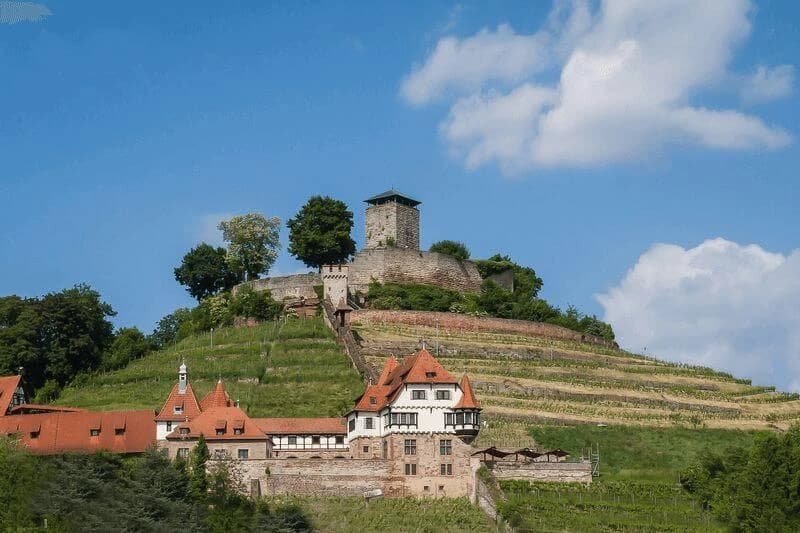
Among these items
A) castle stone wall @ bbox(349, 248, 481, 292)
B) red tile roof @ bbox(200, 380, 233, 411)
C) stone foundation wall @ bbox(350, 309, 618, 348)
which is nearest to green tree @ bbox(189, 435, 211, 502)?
red tile roof @ bbox(200, 380, 233, 411)

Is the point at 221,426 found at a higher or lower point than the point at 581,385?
lower

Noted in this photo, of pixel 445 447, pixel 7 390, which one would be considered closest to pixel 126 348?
pixel 7 390

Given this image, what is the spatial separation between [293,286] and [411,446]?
40919mm

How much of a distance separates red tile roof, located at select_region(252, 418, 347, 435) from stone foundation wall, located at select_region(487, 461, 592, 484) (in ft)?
29.4

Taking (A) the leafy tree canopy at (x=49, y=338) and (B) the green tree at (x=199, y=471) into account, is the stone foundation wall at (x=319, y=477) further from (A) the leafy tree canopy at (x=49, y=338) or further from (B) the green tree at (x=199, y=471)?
(A) the leafy tree canopy at (x=49, y=338)

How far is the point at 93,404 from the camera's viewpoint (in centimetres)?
9312

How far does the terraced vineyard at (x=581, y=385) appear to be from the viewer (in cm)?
9400

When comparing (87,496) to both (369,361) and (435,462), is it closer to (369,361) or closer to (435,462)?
(435,462)

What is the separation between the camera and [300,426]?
8062cm

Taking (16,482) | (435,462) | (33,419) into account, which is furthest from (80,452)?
(435,462)

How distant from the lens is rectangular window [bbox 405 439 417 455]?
75.1 meters

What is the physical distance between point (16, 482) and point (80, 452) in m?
4.61

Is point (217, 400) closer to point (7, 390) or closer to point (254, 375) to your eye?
point (254, 375)

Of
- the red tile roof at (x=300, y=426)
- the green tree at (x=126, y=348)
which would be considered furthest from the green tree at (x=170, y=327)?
the red tile roof at (x=300, y=426)
